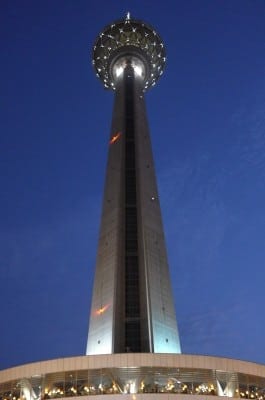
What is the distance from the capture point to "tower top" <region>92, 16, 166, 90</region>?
80438mm

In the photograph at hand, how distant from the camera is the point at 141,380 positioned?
128 ft

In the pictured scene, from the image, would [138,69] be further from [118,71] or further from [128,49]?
[128,49]

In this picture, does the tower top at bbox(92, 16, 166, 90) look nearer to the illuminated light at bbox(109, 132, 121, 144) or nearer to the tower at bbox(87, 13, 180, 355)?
the tower at bbox(87, 13, 180, 355)

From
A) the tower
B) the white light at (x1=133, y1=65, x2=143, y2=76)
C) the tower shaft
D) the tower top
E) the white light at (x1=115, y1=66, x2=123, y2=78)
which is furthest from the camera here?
the tower top

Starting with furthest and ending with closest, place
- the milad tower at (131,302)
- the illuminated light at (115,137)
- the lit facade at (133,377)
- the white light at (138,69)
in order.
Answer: the white light at (138,69) → the illuminated light at (115,137) → the milad tower at (131,302) → the lit facade at (133,377)

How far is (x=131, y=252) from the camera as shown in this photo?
58.0m

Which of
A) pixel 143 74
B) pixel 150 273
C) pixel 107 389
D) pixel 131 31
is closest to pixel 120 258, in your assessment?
pixel 150 273

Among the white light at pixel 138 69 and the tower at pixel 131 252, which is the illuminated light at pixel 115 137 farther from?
the white light at pixel 138 69

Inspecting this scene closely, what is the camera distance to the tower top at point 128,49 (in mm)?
80438

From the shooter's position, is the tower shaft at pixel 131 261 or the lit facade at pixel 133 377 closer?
the lit facade at pixel 133 377

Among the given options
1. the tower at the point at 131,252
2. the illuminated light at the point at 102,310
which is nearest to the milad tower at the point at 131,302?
the illuminated light at the point at 102,310

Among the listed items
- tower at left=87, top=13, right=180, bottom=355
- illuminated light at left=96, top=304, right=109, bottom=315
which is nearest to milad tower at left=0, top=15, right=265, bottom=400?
illuminated light at left=96, top=304, right=109, bottom=315

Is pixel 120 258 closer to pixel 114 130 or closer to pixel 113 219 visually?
pixel 113 219

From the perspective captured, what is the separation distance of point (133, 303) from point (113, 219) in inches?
409
